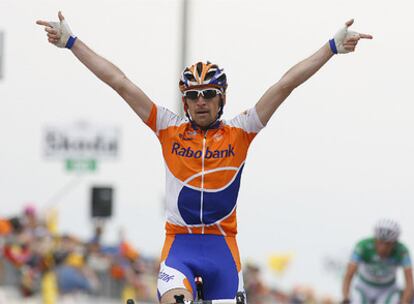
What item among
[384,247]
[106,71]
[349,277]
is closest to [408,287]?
[384,247]

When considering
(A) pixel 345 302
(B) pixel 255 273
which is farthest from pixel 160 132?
(B) pixel 255 273

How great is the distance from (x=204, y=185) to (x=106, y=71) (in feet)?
3.85

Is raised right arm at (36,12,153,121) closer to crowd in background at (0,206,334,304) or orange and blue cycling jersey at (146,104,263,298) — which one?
orange and blue cycling jersey at (146,104,263,298)

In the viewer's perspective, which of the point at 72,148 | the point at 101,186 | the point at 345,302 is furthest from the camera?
the point at 101,186

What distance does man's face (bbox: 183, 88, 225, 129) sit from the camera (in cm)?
933

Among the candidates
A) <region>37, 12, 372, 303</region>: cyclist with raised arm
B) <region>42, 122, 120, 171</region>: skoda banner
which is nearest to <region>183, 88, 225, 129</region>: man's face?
<region>37, 12, 372, 303</region>: cyclist with raised arm

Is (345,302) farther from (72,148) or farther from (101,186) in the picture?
(101,186)

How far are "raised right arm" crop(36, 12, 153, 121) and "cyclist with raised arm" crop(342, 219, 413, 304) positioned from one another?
5979mm

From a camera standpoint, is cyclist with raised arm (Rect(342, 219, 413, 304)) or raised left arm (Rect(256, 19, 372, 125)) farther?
cyclist with raised arm (Rect(342, 219, 413, 304))

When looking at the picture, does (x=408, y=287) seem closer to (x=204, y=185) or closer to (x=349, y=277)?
(x=349, y=277)

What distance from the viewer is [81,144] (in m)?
21.6

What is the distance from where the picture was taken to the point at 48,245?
22797 millimetres

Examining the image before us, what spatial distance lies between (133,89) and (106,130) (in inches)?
490

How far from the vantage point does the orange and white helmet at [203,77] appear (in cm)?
934
